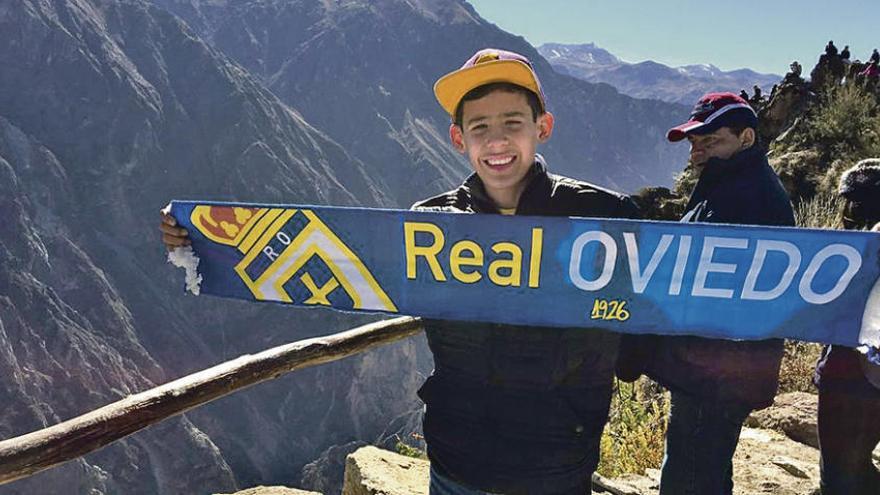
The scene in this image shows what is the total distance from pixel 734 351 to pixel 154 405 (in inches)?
98.7

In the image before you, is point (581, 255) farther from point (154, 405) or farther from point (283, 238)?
point (154, 405)

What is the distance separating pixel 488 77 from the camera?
1.96 metres

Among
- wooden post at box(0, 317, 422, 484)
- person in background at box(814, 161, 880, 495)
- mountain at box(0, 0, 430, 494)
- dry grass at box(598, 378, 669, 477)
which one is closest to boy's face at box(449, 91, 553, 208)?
person in background at box(814, 161, 880, 495)

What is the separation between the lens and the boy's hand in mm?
2613

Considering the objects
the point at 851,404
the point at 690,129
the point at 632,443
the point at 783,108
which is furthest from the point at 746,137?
the point at 783,108

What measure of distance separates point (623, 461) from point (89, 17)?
109m

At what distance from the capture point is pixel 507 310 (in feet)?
6.96

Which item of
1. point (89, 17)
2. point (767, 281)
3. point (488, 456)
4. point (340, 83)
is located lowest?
point (488, 456)

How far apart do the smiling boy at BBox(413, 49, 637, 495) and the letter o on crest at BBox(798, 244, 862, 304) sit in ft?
2.08

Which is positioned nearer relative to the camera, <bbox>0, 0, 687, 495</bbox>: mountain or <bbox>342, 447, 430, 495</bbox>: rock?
<bbox>342, 447, 430, 495</bbox>: rock

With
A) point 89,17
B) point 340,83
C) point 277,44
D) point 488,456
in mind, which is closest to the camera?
point 488,456

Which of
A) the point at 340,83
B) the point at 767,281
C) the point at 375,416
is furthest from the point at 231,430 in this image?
the point at 340,83

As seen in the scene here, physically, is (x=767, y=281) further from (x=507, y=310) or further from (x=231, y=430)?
(x=231, y=430)

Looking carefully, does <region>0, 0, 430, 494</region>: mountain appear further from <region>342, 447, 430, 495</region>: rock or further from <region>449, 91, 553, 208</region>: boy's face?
<region>449, 91, 553, 208</region>: boy's face
